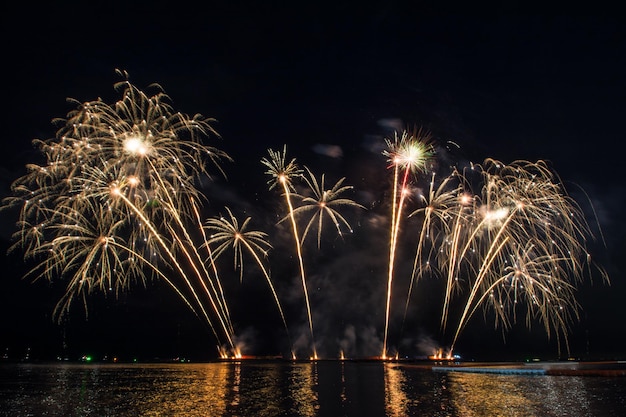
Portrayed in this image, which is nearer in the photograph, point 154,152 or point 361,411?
point 361,411

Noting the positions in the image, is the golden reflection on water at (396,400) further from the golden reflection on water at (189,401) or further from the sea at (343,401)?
the golden reflection on water at (189,401)

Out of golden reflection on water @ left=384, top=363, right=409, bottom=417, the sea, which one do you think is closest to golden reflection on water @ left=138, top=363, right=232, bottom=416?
the sea

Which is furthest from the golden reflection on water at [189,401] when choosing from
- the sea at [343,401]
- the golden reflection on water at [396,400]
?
the golden reflection on water at [396,400]

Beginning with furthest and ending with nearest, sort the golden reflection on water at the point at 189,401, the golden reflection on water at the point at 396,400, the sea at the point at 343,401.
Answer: the golden reflection on water at the point at 189,401 → the sea at the point at 343,401 → the golden reflection on water at the point at 396,400

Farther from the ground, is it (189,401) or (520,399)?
(520,399)

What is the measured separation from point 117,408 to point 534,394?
67.2 feet

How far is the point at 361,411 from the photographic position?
19.1 meters

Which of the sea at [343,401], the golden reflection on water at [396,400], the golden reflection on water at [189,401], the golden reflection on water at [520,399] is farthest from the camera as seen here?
the golden reflection on water at [189,401]

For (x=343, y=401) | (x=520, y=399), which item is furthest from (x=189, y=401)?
(x=520, y=399)

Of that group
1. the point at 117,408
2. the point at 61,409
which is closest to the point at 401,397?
the point at 117,408

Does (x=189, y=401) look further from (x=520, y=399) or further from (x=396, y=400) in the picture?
(x=520, y=399)

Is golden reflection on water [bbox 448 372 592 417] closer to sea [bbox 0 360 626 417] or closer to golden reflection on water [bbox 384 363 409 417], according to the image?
sea [bbox 0 360 626 417]

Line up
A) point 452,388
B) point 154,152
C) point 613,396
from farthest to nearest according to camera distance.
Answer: point 154,152 → point 452,388 → point 613,396

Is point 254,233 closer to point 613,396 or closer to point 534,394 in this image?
point 534,394
